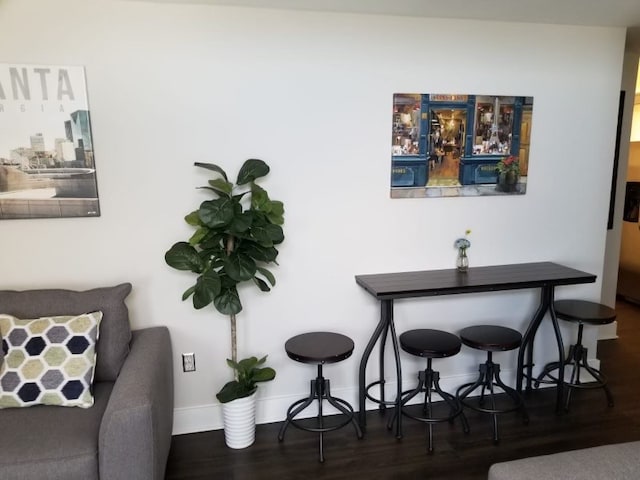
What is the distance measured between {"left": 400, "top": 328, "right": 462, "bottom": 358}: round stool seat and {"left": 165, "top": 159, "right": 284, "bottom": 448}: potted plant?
79 centimetres

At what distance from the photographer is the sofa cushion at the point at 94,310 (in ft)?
7.50

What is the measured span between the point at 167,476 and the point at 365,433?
111cm

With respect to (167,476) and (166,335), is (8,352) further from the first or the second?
(167,476)

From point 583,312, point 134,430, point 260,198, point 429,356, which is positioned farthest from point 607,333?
point 134,430

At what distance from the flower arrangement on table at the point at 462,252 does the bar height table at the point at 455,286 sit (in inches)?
1.7

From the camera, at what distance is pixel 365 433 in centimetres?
275

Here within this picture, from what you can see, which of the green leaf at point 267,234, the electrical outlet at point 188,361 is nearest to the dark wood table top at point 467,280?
the green leaf at point 267,234

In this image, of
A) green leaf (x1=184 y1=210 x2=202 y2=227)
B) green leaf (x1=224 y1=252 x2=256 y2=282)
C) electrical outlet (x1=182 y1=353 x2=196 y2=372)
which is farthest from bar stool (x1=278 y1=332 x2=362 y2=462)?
green leaf (x1=184 y1=210 x2=202 y2=227)

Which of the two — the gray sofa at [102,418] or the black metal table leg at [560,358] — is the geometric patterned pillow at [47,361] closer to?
the gray sofa at [102,418]

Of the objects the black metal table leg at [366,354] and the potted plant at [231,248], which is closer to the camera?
the potted plant at [231,248]

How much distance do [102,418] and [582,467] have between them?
1.75 m

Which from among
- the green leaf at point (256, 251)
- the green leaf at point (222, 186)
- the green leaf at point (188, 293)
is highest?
the green leaf at point (222, 186)

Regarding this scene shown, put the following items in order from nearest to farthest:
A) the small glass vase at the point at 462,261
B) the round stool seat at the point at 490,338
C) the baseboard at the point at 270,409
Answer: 1. the round stool seat at the point at 490,338
2. the baseboard at the point at 270,409
3. the small glass vase at the point at 462,261

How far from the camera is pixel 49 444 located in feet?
5.98
